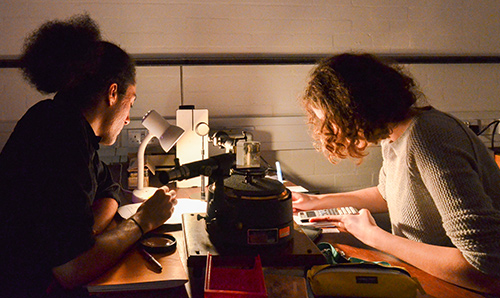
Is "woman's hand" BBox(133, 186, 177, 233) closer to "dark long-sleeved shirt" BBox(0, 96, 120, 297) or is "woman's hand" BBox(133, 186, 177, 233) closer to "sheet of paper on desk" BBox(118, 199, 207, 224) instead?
"sheet of paper on desk" BBox(118, 199, 207, 224)

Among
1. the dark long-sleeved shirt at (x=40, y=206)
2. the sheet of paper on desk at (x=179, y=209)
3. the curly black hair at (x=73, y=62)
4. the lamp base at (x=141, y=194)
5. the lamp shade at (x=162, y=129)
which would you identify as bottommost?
the sheet of paper on desk at (x=179, y=209)

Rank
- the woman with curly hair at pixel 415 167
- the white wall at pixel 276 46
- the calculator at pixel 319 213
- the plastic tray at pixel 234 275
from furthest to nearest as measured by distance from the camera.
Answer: the white wall at pixel 276 46 < the calculator at pixel 319 213 < the woman with curly hair at pixel 415 167 < the plastic tray at pixel 234 275

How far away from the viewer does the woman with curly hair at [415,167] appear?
3.48 ft

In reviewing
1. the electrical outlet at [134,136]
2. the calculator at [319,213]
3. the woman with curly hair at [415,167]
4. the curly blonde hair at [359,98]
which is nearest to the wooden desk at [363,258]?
the woman with curly hair at [415,167]

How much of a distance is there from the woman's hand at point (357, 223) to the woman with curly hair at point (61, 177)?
56cm

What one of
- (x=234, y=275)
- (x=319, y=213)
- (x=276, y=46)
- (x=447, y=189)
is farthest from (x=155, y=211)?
(x=276, y=46)

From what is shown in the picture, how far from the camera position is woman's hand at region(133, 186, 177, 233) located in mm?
1223

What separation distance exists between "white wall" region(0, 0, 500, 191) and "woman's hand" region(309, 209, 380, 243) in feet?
3.93

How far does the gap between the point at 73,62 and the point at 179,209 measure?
0.62 metres

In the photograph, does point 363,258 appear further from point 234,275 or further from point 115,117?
point 115,117

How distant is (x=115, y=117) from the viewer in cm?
137

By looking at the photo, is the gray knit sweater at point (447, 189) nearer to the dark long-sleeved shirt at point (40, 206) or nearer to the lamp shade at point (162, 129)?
the lamp shade at point (162, 129)

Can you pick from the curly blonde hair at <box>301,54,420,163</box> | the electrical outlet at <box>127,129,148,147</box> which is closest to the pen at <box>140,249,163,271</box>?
the curly blonde hair at <box>301,54,420,163</box>

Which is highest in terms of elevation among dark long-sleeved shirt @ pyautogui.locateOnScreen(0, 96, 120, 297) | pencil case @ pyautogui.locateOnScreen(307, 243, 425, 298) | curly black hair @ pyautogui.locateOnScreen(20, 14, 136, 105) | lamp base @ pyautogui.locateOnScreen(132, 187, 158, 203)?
curly black hair @ pyautogui.locateOnScreen(20, 14, 136, 105)
